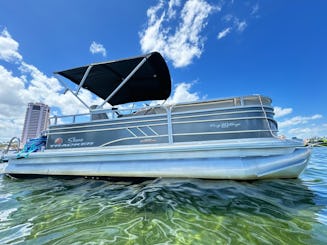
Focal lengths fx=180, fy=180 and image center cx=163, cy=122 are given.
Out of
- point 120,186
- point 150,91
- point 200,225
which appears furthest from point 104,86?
point 200,225

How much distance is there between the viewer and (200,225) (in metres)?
1.88

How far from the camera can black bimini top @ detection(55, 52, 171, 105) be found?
4.32m

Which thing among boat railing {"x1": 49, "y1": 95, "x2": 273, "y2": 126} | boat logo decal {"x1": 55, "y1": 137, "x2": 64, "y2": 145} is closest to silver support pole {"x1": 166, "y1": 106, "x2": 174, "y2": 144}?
boat railing {"x1": 49, "y1": 95, "x2": 273, "y2": 126}

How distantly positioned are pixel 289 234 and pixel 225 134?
2.00m

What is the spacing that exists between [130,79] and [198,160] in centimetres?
312

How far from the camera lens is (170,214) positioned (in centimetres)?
213

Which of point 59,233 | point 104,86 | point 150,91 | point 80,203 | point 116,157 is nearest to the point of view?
point 59,233

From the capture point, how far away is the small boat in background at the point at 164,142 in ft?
10.2

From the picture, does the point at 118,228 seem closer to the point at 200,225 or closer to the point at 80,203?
the point at 200,225

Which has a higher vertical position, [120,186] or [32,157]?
[32,157]

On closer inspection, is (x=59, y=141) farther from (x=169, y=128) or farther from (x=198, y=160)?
(x=198, y=160)

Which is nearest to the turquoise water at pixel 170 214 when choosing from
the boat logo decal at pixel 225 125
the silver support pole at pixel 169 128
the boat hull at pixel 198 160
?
the boat hull at pixel 198 160

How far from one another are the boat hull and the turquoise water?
206 millimetres

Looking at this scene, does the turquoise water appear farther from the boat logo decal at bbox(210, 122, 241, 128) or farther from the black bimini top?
the black bimini top
